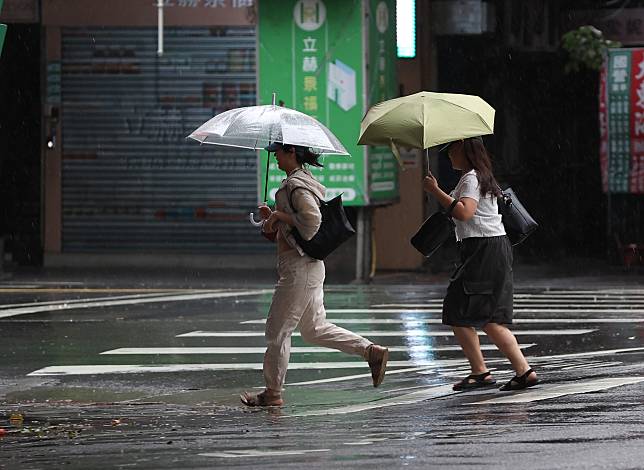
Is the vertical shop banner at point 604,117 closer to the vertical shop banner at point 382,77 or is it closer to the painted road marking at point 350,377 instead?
the vertical shop banner at point 382,77

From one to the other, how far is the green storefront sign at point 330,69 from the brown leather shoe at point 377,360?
971 cm

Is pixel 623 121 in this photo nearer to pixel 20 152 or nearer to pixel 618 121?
pixel 618 121

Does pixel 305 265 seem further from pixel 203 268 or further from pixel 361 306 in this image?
pixel 203 268

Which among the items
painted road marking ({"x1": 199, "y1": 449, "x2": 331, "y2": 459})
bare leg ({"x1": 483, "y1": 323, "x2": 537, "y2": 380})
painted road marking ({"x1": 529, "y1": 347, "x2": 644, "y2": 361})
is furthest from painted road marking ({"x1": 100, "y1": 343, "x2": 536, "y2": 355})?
painted road marking ({"x1": 199, "y1": 449, "x2": 331, "y2": 459})

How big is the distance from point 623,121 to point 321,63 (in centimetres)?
488

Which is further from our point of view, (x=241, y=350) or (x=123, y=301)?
(x=123, y=301)

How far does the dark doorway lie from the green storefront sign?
190 inches

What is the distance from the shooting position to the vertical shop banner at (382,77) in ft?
66.0

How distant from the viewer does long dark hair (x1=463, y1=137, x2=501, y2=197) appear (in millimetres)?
10031

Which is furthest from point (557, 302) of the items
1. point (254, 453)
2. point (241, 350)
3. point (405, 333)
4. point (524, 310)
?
point (254, 453)

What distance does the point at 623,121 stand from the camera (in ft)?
70.4

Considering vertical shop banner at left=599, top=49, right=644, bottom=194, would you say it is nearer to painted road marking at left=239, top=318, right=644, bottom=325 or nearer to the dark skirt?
painted road marking at left=239, top=318, right=644, bottom=325

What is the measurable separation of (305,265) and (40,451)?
246cm

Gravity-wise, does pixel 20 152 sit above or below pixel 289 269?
above
